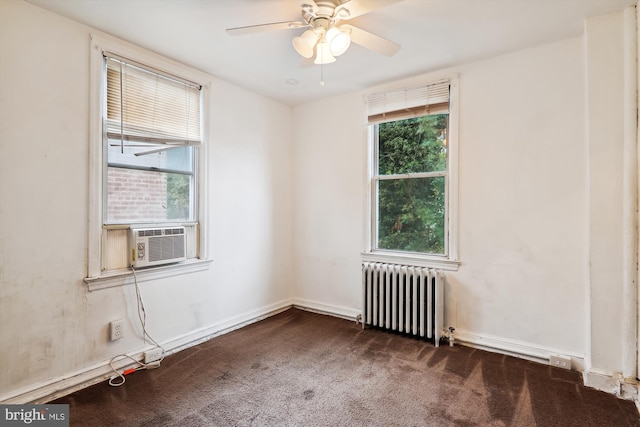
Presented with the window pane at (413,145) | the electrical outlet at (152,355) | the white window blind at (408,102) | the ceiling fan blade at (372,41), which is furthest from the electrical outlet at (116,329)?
the white window blind at (408,102)

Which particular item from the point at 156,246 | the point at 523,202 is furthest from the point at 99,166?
the point at 523,202

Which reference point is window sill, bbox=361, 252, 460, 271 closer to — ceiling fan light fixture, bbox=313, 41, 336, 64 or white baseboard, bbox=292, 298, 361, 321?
white baseboard, bbox=292, 298, 361, 321

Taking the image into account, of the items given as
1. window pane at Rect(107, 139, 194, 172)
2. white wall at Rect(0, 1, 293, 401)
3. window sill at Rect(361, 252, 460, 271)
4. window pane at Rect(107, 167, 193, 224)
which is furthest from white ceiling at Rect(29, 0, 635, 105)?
window sill at Rect(361, 252, 460, 271)

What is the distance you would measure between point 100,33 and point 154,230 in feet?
4.97

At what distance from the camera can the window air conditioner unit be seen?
2566 millimetres

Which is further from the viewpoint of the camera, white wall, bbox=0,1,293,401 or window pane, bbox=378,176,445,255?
window pane, bbox=378,176,445,255

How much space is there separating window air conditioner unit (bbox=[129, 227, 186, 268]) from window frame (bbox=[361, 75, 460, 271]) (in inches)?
73.6

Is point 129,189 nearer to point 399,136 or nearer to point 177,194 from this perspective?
point 177,194

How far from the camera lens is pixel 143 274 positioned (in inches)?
104

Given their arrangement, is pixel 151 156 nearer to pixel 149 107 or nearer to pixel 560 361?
pixel 149 107

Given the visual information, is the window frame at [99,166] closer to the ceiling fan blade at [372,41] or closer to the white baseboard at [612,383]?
the ceiling fan blade at [372,41]

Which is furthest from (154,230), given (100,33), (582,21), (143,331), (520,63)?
(582,21)

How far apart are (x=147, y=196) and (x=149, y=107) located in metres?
0.74

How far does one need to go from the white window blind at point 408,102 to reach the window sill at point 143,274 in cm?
231
